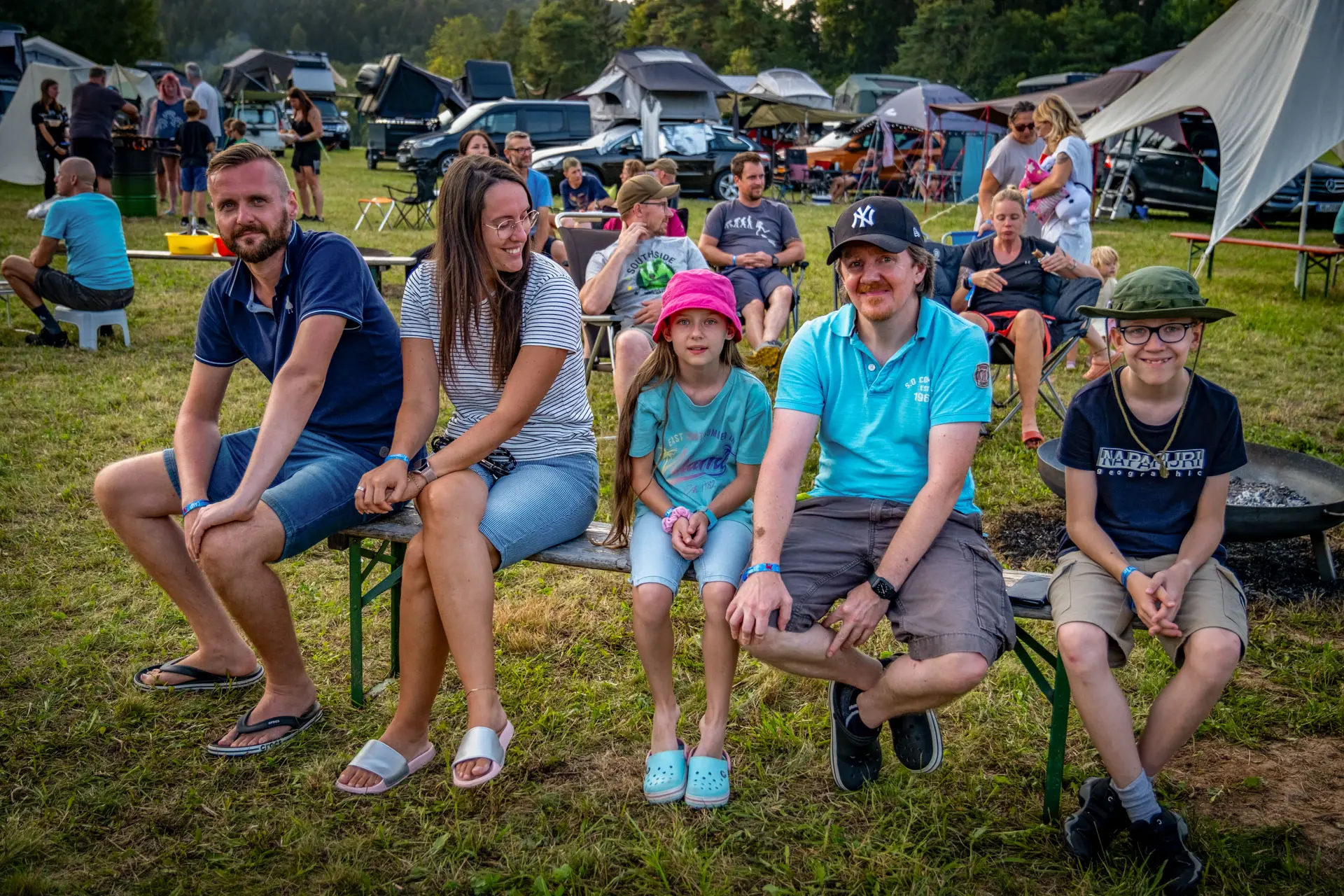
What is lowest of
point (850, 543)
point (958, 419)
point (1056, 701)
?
point (1056, 701)

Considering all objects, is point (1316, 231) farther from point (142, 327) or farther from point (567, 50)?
point (567, 50)

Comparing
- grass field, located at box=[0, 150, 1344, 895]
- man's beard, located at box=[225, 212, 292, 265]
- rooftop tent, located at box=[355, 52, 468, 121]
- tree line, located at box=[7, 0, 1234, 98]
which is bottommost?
grass field, located at box=[0, 150, 1344, 895]

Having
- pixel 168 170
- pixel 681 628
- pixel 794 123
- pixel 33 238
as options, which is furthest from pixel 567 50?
pixel 681 628

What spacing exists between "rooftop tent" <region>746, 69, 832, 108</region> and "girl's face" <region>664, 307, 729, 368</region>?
29.4 metres

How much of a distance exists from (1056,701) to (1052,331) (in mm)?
3557

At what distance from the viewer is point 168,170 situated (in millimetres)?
14141

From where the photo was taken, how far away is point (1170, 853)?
2.19 m

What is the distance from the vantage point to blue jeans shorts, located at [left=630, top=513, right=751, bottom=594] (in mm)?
2512

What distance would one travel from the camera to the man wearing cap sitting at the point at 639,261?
5.34m

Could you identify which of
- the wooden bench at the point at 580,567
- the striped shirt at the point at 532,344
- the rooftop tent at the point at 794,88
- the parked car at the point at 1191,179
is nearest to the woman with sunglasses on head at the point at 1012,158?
the wooden bench at the point at 580,567

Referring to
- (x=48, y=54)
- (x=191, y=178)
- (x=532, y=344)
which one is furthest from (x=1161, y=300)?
(x=48, y=54)

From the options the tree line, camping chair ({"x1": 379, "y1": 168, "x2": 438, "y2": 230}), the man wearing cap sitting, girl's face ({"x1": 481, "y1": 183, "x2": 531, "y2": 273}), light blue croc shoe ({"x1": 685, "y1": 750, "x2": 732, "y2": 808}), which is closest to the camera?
light blue croc shoe ({"x1": 685, "y1": 750, "x2": 732, "y2": 808})

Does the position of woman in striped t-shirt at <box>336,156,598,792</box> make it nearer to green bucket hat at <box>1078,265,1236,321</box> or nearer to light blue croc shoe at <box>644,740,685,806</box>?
light blue croc shoe at <box>644,740,685,806</box>

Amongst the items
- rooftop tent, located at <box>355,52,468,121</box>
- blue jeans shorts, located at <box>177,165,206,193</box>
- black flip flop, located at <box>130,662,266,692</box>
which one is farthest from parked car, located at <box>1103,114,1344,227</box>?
rooftop tent, located at <box>355,52,468,121</box>
